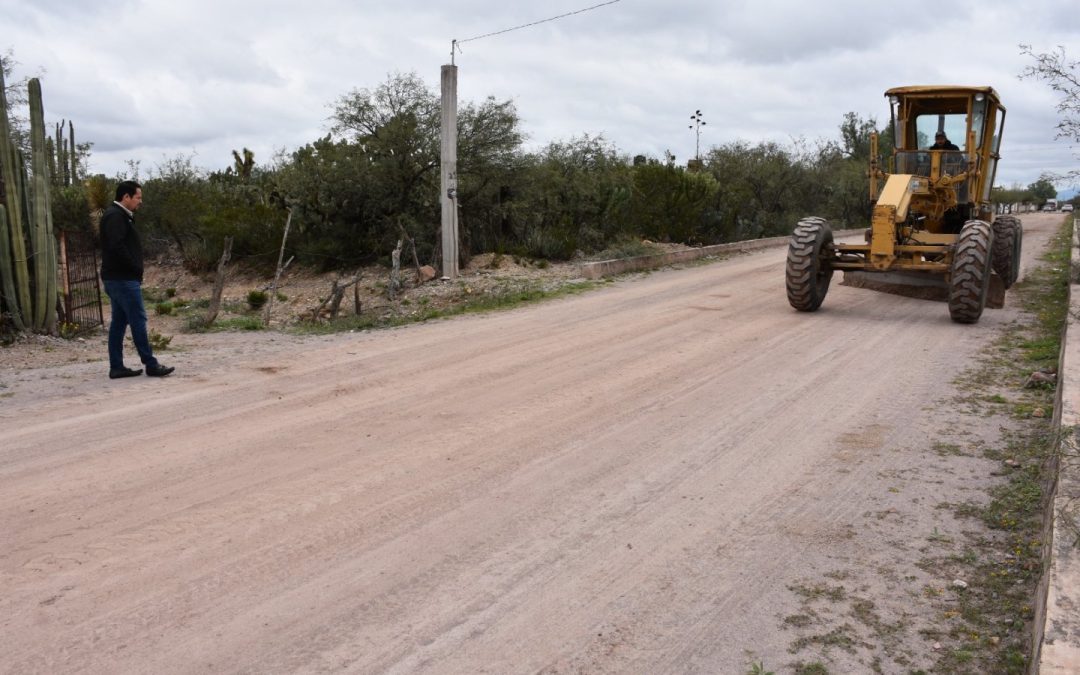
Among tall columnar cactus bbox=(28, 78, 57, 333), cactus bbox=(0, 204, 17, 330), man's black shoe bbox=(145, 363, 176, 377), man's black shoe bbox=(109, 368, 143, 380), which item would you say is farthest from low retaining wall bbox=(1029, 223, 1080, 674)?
tall columnar cactus bbox=(28, 78, 57, 333)

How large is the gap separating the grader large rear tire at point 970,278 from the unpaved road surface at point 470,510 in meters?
2.22

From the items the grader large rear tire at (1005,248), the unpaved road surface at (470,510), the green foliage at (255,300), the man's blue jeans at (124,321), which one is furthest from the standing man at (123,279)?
the grader large rear tire at (1005,248)

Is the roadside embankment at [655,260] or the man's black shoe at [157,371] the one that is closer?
the man's black shoe at [157,371]

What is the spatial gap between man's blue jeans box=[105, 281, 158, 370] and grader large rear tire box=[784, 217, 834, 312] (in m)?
7.90

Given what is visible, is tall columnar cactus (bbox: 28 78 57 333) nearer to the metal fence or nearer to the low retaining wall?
the metal fence

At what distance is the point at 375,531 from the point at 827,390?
15.0 ft

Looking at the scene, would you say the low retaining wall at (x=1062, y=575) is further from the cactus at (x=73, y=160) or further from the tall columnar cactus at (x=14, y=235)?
the cactus at (x=73, y=160)

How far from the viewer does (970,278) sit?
10688 millimetres

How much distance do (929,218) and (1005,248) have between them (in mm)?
1667

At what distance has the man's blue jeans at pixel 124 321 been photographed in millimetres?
8023

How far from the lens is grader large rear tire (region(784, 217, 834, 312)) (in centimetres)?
1174

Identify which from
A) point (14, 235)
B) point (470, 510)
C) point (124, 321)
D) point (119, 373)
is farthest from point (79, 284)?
point (470, 510)

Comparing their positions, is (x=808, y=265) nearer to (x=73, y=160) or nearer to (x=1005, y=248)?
(x=1005, y=248)

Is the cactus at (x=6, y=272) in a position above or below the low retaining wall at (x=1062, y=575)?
above
